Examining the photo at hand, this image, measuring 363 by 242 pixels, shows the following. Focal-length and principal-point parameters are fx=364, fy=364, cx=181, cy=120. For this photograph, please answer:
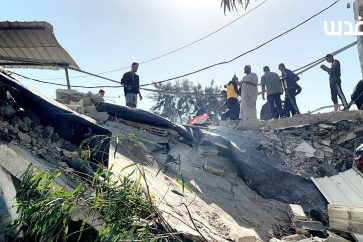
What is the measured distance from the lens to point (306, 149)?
7.27 meters

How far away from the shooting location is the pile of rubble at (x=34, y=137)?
2947 mm

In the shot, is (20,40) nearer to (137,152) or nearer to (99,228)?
(137,152)

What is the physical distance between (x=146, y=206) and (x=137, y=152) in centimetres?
240

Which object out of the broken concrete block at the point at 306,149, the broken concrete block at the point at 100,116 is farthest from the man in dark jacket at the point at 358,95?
the broken concrete block at the point at 100,116

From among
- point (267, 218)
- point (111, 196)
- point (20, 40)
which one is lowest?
point (267, 218)

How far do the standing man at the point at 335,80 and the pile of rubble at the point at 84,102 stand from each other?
191 inches

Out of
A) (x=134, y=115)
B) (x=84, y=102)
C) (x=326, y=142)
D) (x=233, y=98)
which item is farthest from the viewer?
(x=233, y=98)

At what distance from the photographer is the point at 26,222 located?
7.97ft

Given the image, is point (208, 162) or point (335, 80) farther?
point (335, 80)

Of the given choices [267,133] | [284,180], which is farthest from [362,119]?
[284,180]

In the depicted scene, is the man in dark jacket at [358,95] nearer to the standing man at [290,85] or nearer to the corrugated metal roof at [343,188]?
the standing man at [290,85]

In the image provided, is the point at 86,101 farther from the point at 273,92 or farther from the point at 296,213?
the point at 273,92

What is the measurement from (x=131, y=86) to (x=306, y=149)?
3.80 meters

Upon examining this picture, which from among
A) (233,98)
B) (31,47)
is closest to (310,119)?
(233,98)
